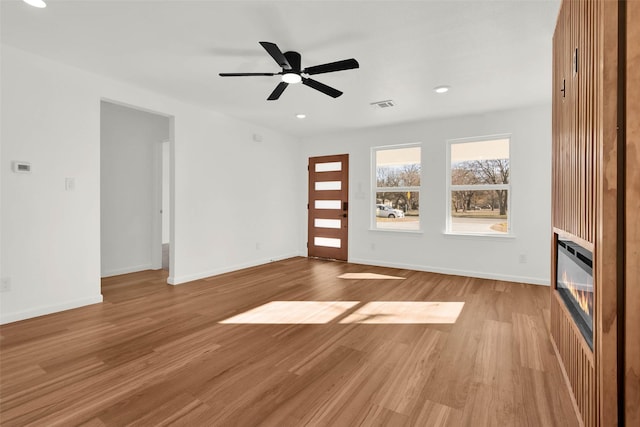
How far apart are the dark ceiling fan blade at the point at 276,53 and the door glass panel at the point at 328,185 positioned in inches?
147

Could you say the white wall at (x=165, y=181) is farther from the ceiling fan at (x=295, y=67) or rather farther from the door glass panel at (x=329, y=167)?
the ceiling fan at (x=295, y=67)

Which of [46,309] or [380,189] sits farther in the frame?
[380,189]

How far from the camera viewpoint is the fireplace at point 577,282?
156 cm

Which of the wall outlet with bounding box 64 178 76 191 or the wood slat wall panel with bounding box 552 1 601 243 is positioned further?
the wall outlet with bounding box 64 178 76 191

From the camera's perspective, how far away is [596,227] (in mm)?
1389

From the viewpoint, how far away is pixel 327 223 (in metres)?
6.70

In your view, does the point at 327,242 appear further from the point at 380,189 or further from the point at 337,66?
the point at 337,66

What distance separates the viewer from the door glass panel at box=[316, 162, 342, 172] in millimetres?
6504

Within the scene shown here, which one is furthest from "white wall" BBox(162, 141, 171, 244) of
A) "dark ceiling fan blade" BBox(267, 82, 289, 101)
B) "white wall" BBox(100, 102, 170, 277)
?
"dark ceiling fan blade" BBox(267, 82, 289, 101)

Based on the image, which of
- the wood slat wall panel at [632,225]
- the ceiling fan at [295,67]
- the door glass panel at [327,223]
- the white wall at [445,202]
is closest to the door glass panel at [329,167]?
the white wall at [445,202]

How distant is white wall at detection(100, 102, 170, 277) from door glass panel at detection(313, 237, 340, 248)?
3.05 meters

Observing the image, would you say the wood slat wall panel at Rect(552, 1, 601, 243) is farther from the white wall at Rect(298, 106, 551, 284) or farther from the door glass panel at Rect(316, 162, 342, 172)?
the door glass panel at Rect(316, 162, 342, 172)

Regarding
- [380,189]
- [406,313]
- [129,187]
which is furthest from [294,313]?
[129,187]

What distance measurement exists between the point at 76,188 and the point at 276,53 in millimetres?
2755
